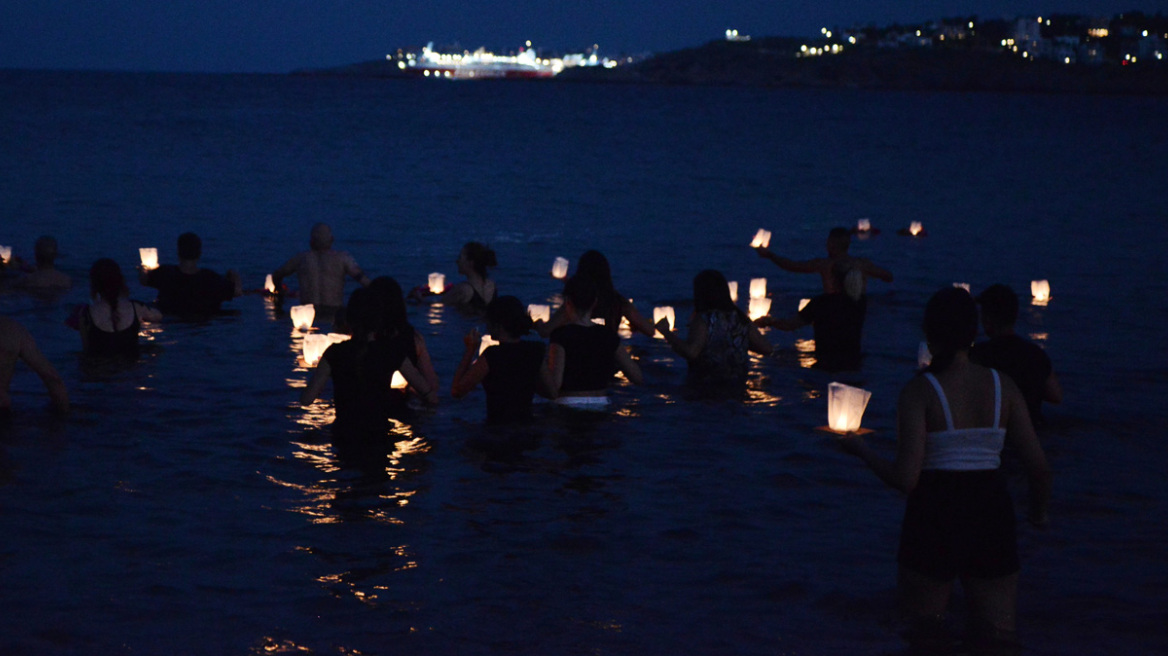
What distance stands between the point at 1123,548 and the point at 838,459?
91.7 inches

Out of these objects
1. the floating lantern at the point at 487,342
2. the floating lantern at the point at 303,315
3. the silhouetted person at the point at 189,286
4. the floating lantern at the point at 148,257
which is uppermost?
the floating lantern at the point at 148,257

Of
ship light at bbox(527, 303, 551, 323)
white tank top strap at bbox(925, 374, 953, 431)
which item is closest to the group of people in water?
white tank top strap at bbox(925, 374, 953, 431)

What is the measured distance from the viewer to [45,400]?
10.8 m

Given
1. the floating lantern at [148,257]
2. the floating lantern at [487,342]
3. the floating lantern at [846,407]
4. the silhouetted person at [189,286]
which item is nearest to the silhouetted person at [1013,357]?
the floating lantern at [846,407]

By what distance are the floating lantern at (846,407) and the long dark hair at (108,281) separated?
21.4ft

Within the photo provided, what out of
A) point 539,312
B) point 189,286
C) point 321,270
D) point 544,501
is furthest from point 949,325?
point 189,286

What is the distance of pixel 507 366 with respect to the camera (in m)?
9.20

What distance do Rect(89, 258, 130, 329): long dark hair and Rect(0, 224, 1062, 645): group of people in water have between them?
0.7 inches

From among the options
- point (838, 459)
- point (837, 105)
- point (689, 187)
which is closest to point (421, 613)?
point (838, 459)

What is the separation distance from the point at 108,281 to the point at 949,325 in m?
8.37

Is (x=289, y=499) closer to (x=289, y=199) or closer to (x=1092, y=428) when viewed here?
(x=1092, y=428)

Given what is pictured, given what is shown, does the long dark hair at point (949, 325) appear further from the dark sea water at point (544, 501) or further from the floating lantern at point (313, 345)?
the floating lantern at point (313, 345)

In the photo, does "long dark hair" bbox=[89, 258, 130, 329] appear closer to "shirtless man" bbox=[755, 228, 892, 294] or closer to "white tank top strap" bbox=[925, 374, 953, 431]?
"shirtless man" bbox=[755, 228, 892, 294]

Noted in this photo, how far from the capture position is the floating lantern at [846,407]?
7559mm
